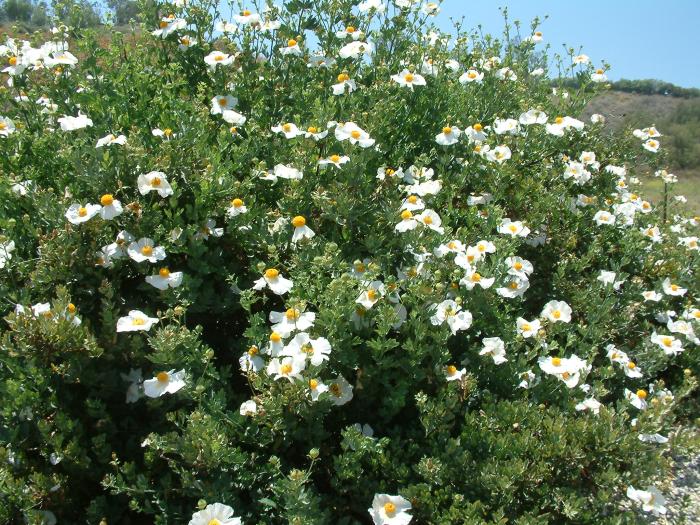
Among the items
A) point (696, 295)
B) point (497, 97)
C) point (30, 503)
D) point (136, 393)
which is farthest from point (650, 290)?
point (30, 503)

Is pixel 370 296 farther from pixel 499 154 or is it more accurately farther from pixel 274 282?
pixel 499 154

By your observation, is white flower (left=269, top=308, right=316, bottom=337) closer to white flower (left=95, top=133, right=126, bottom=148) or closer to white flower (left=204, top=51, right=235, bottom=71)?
A: white flower (left=95, top=133, right=126, bottom=148)

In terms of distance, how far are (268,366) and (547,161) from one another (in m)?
2.35

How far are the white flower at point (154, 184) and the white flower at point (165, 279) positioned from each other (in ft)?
0.99

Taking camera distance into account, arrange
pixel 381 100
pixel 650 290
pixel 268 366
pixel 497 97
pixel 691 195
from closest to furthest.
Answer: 1. pixel 268 366
2. pixel 381 100
3. pixel 650 290
4. pixel 497 97
5. pixel 691 195

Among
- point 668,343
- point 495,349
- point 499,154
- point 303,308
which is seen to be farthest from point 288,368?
point 668,343

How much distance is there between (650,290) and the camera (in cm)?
368

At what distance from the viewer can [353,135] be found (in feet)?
9.69

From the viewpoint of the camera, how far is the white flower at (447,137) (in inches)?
131

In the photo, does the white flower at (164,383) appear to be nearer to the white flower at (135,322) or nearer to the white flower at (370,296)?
the white flower at (135,322)

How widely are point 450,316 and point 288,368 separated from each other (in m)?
0.68

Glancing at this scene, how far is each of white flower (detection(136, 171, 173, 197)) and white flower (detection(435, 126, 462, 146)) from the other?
4.83ft

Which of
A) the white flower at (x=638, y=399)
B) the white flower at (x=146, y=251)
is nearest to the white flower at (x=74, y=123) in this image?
the white flower at (x=146, y=251)

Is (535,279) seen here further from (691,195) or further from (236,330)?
(691,195)
